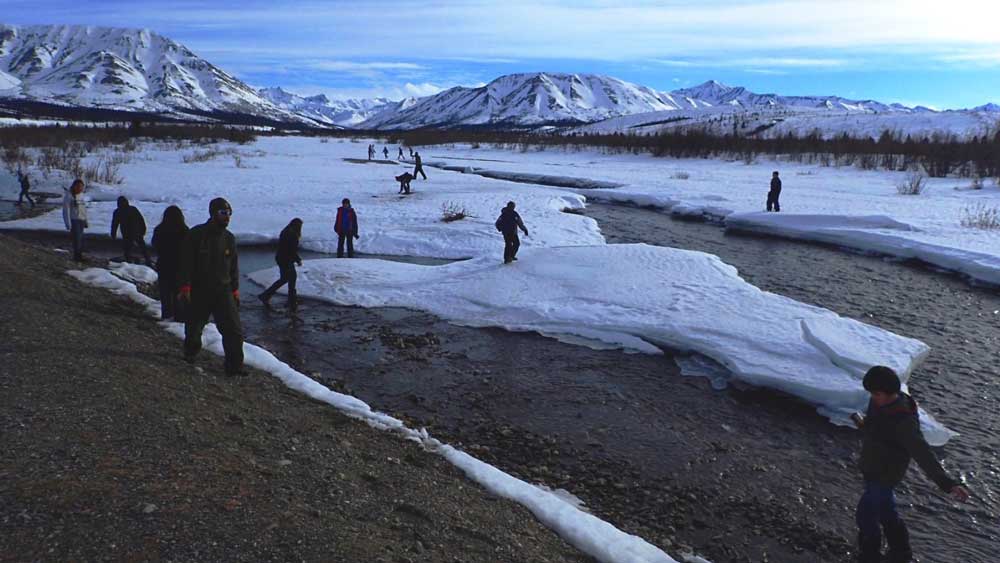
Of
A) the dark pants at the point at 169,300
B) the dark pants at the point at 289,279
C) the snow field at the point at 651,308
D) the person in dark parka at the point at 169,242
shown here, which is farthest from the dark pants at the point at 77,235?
the person in dark parka at the point at 169,242

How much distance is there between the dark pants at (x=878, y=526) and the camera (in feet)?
14.9

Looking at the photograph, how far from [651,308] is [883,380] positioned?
21.9 ft

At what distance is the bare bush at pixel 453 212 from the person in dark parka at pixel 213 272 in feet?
43.4

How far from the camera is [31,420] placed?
4574 millimetres

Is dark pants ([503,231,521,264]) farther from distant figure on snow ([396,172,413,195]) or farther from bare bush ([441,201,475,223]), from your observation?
distant figure on snow ([396,172,413,195])

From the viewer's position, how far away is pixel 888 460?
4363 mm

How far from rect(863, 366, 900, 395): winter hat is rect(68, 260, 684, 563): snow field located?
1.84 m

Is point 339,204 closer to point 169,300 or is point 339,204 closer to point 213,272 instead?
point 169,300

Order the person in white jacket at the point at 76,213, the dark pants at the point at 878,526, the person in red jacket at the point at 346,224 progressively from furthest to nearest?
1. the person in red jacket at the point at 346,224
2. the person in white jacket at the point at 76,213
3. the dark pants at the point at 878,526

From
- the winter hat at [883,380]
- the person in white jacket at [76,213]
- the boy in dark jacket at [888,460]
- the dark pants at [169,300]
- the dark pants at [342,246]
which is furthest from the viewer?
the dark pants at [342,246]

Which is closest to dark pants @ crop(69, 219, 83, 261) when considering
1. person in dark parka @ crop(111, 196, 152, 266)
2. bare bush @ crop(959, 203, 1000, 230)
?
person in dark parka @ crop(111, 196, 152, 266)

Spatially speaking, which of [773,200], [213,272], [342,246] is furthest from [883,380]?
[773,200]

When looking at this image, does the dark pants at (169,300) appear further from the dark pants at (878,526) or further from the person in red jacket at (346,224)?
the dark pants at (878,526)

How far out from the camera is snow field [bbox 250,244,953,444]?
8.32 metres
